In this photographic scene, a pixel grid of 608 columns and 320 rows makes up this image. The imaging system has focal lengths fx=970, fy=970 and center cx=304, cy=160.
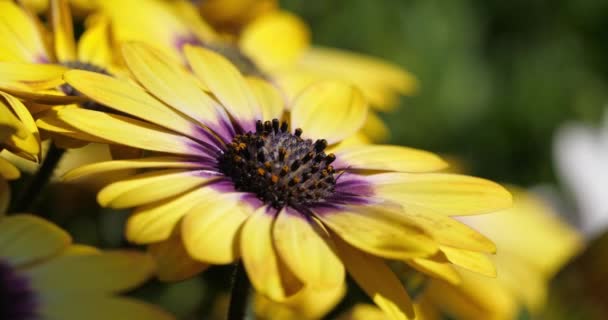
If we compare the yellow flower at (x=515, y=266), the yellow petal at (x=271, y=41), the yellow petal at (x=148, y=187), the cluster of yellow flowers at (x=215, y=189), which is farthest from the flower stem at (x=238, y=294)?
the yellow petal at (x=271, y=41)

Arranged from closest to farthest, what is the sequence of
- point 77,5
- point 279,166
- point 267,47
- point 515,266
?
point 279,166
point 77,5
point 515,266
point 267,47

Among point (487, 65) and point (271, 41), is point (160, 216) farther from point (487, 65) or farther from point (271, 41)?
point (487, 65)

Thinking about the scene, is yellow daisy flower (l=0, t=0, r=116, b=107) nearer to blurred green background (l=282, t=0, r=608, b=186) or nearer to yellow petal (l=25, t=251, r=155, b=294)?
yellow petal (l=25, t=251, r=155, b=294)

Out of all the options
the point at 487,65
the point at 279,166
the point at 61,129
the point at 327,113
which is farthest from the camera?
the point at 487,65

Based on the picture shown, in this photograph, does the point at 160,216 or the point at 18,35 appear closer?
the point at 160,216

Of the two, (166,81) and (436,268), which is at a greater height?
(166,81)

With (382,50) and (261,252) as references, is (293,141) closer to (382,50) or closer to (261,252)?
(261,252)

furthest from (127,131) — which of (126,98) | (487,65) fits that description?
(487,65)

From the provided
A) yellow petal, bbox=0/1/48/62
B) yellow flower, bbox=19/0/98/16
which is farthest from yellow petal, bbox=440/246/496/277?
yellow flower, bbox=19/0/98/16
